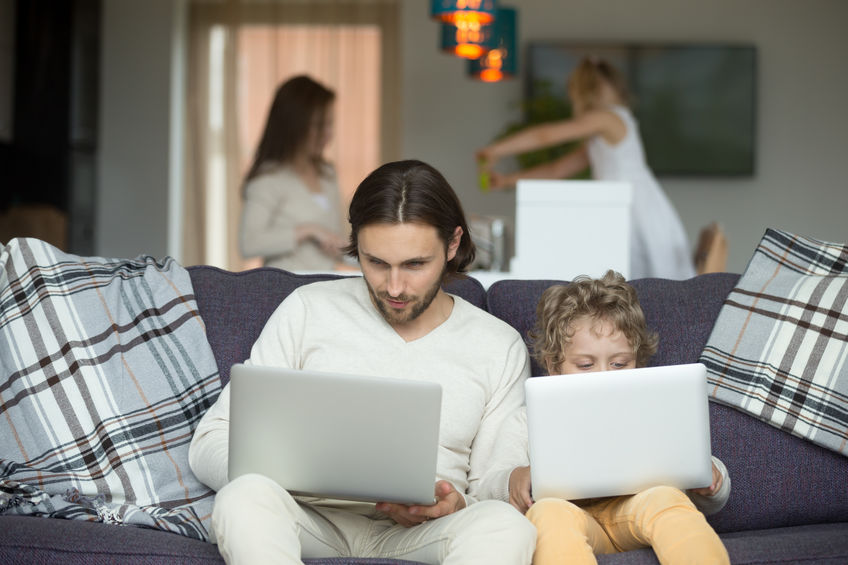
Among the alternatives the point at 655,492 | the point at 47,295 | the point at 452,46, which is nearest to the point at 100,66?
the point at 452,46

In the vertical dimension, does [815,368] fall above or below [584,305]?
below

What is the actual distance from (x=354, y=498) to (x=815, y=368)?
1.01 meters

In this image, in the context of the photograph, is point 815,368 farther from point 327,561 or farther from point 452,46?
point 452,46

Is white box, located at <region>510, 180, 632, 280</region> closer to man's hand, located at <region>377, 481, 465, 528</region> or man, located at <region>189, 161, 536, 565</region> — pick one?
man, located at <region>189, 161, 536, 565</region>

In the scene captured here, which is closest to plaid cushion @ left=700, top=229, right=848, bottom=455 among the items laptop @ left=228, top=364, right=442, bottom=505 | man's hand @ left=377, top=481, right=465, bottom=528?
man's hand @ left=377, top=481, right=465, bottom=528

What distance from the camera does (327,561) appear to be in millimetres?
1463

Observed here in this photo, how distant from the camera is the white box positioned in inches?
113

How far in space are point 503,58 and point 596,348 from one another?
293 cm

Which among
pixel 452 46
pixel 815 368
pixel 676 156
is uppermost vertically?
pixel 452 46

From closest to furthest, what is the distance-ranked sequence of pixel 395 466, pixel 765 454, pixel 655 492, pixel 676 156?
pixel 395 466 < pixel 655 492 < pixel 765 454 < pixel 676 156

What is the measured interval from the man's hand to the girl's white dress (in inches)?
77.8

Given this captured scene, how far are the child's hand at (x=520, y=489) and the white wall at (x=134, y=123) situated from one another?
4.39 meters

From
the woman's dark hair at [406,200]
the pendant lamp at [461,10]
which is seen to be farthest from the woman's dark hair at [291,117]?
the woman's dark hair at [406,200]

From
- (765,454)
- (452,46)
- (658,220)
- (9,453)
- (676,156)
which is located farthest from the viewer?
(676,156)
